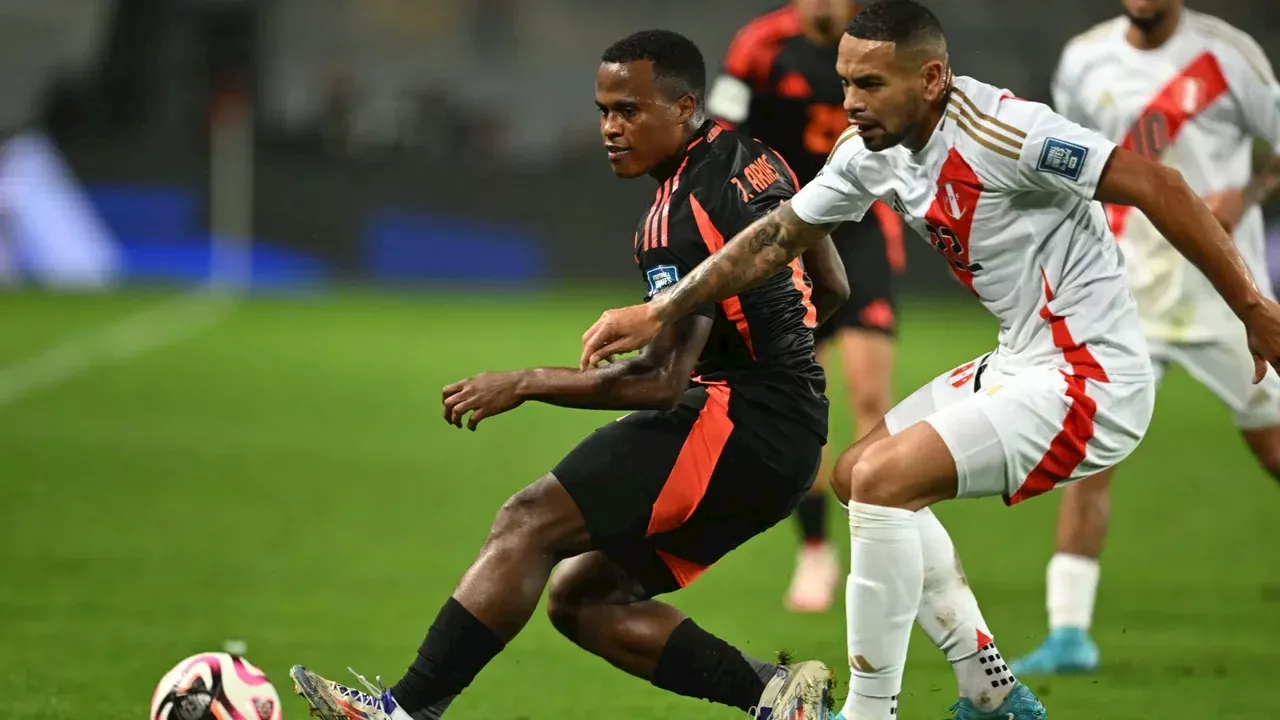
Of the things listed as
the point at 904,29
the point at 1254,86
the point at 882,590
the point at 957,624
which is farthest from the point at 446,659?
the point at 1254,86

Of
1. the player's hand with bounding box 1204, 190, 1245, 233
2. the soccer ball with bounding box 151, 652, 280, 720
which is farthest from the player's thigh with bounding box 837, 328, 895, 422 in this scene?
the soccer ball with bounding box 151, 652, 280, 720

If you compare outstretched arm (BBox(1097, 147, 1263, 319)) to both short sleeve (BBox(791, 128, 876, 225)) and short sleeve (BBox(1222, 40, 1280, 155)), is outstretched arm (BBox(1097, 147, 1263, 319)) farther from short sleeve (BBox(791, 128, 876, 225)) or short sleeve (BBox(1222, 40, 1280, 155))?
short sleeve (BBox(1222, 40, 1280, 155))

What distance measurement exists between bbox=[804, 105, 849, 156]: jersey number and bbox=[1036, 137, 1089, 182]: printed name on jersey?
3.70 meters

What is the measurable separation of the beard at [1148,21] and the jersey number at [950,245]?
2394mm

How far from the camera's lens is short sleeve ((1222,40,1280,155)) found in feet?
21.5

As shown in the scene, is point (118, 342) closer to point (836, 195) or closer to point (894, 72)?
point (836, 195)

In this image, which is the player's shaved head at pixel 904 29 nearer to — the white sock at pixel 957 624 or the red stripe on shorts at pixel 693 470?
the red stripe on shorts at pixel 693 470

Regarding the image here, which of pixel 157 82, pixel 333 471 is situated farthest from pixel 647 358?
pixel 157 82

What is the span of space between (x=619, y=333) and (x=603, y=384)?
0.13m

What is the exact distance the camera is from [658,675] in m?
4.70

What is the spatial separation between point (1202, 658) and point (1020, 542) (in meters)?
2.60

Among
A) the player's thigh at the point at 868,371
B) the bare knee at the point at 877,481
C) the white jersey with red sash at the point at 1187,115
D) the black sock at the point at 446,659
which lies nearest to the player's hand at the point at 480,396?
the black sock at the point at 446,659

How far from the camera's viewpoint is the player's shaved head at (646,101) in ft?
15.4

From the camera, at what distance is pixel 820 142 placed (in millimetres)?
7938
